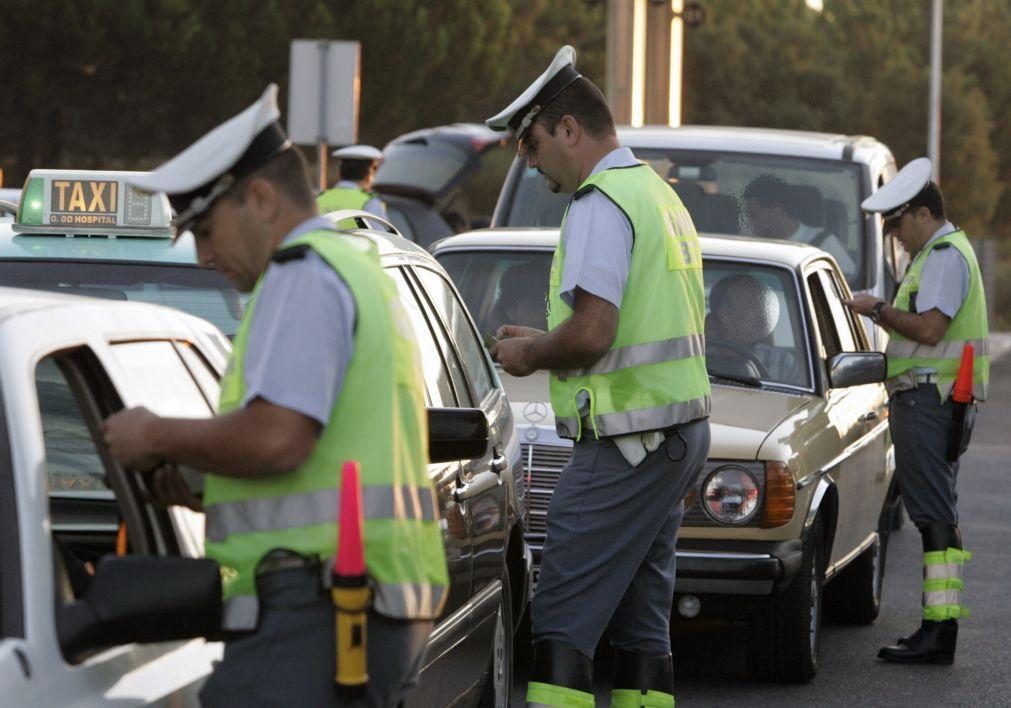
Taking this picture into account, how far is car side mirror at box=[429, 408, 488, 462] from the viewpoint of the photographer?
186 inches

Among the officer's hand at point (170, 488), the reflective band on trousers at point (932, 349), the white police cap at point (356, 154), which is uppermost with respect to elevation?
the white police cap at point (356, 154)

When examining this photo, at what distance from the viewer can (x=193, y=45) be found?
123ft

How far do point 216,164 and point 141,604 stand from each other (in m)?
0.70

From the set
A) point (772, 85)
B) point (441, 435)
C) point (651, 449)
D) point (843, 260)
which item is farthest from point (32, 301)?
point (772, 85)

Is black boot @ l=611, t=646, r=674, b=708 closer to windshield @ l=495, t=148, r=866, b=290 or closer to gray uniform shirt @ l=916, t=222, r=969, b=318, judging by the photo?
gray uniform shirt @ l=916, t=222, r=969, b=318

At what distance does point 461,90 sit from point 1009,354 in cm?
1495

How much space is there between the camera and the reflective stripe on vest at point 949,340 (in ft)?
28.5

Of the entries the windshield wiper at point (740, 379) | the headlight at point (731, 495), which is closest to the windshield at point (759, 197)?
the windshield wiper at point (740, 379)

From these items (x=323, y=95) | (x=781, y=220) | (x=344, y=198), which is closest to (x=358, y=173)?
(x=344, y=198)

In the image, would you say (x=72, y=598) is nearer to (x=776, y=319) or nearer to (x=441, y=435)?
(x=441, y=435)

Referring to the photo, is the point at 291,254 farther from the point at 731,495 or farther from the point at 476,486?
the point at 731,495

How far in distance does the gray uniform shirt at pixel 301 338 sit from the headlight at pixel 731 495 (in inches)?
166

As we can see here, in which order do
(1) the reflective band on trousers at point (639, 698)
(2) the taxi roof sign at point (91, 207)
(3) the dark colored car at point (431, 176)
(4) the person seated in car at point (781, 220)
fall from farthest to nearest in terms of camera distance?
(3) the dark colored car at point (431, 176) < (4) the person seated in car at point (781, 220) < (2) the taxi roof sign at point (91, 207) < (1) the reflective band on trousers at point (639, 698)

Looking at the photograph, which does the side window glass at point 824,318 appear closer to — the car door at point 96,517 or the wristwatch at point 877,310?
the wristwatch at point 877,310
